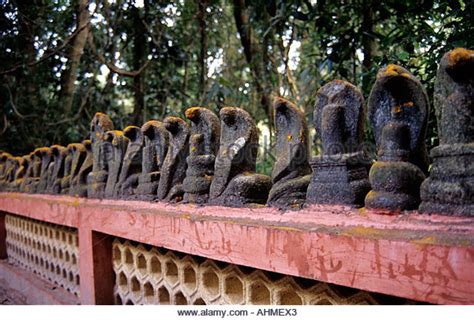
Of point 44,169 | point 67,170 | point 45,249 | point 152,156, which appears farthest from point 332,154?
point 45,249

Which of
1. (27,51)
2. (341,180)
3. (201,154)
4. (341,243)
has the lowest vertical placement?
(341,243)

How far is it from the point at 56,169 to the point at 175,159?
1.41 m

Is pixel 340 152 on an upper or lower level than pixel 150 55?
lower

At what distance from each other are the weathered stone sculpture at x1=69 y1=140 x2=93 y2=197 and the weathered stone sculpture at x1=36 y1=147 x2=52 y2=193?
0.43 m

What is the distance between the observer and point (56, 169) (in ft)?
9.23

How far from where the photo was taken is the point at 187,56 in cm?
567

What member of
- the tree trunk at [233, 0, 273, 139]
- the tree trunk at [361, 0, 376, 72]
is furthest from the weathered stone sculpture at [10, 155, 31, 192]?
the tree trunk at [361, 0, 376, 72]

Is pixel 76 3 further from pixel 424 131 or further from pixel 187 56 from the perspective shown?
pixel 424 131

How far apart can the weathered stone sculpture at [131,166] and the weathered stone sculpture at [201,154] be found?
444 millimetres

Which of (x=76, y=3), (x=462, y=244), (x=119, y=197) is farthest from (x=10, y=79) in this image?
(x=462, y=244)

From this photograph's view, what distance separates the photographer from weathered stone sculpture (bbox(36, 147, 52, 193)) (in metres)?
2.94

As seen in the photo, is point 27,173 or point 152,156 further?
point 27,173

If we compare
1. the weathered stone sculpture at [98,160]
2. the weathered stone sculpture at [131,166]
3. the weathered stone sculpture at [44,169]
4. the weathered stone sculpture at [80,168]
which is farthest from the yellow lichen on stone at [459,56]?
the weathered stone sculpture at [44,169]

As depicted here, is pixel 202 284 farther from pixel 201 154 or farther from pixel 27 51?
pixel 27 51
